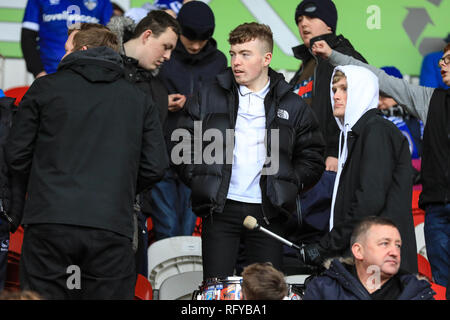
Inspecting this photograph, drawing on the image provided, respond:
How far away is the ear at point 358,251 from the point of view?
4316mm

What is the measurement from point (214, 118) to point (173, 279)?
1.22 metres

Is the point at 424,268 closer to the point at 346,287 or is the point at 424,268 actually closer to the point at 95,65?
the point at 346,287

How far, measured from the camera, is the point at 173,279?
221 inches

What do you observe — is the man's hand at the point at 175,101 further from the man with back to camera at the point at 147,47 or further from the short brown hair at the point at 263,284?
the short brown hair at the point at 263,284

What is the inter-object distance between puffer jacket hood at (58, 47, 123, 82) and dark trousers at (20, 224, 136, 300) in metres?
0.73

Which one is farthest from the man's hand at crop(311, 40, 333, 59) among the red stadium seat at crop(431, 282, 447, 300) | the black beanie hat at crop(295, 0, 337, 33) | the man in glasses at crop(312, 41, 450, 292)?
the red stadium seat at crop(431, 282, 447, 300)

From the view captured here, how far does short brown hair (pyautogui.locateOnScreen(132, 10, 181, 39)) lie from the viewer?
5391 mm

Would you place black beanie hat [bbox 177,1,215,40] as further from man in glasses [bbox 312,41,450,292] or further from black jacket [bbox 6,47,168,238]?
black jacket [bbox 6,47,168,238]

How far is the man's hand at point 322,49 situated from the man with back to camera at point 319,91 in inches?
8.1

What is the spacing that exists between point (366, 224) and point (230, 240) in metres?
0.85

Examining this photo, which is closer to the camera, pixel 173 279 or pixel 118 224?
pixel 118 224

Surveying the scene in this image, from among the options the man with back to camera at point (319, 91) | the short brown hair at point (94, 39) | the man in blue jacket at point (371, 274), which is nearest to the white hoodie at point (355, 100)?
the man in blue jacket at point (371, 274)
